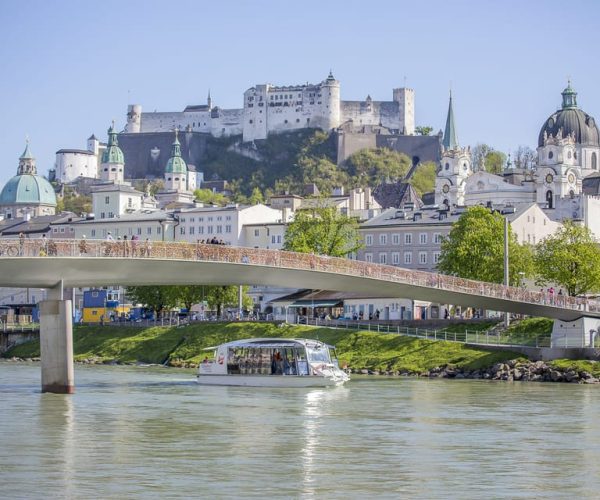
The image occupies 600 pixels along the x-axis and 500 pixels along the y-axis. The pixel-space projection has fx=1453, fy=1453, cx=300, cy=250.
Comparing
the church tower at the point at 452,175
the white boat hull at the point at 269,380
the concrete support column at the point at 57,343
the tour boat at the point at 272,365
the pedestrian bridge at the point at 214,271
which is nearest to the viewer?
the pedestrian bridge at the point at 214,271

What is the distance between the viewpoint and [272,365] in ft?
217

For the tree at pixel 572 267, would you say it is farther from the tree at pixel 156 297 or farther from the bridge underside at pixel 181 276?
the tree at pixel 156 297

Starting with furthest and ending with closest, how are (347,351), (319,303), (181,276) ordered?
1. (319,303)
2. (347,351)
3. (181,276)

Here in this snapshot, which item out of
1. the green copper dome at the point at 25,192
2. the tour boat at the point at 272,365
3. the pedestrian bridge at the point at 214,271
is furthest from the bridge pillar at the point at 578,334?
the green copper dome at the point at 25,192

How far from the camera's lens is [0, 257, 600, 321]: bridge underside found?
5378 cm

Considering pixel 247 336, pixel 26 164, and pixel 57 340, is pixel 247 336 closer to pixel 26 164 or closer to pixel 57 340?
pixel 57 340

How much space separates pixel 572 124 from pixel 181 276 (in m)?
130

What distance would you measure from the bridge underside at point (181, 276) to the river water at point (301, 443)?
4.54 m

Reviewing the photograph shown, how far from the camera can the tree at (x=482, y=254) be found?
90.2 m

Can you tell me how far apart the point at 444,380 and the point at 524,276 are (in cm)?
2541

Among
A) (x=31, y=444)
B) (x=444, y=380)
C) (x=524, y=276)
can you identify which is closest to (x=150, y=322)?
(x=524, y=276)

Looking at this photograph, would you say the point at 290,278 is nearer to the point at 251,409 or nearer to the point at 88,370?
the point at 251,409

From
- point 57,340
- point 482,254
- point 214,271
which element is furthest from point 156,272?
point 482,254

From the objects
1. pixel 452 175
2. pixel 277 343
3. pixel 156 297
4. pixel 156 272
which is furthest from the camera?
pixel 452 175
